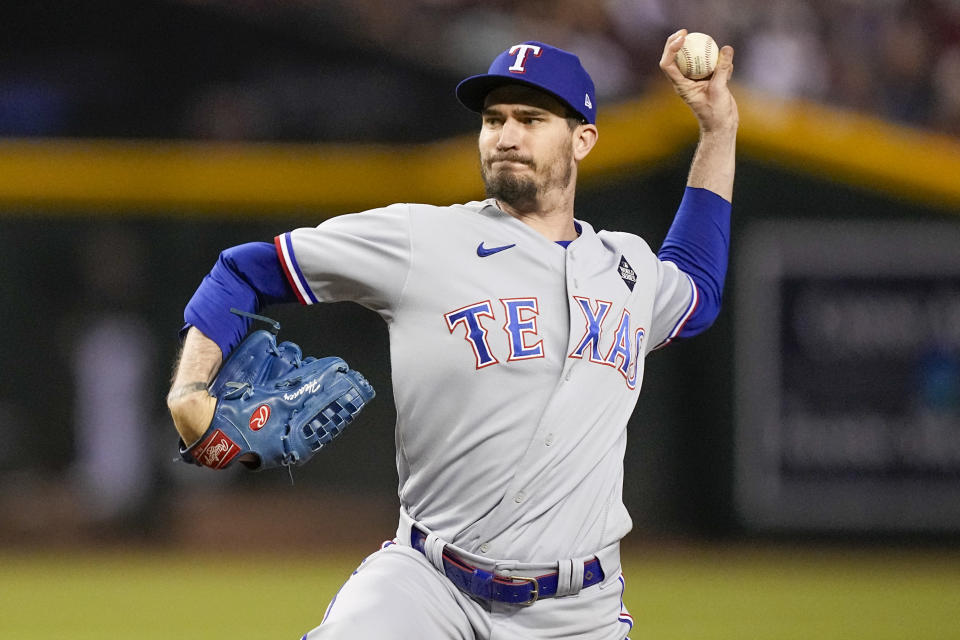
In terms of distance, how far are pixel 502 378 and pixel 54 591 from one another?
15.9 ft

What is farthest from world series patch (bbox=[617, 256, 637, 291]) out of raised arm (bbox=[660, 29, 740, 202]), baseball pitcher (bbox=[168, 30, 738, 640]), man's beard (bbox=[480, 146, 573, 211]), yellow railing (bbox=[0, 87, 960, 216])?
yellow railing (bbox=[0, 87, 960, 216])

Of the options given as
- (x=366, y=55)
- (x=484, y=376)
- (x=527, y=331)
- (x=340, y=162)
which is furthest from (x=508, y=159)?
(x=366, y=55)

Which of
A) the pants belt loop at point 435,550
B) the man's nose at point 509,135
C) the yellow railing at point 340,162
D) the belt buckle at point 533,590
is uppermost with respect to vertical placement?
the yellow railing at point 340,162

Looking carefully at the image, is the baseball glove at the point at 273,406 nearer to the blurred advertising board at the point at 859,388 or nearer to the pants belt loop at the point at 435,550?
the pants belt loop at the point at 435,550

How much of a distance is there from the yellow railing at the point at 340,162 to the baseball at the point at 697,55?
454 centimetres

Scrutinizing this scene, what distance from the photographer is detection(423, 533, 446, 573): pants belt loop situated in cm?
308

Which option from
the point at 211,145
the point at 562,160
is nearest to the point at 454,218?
the point at 562,160

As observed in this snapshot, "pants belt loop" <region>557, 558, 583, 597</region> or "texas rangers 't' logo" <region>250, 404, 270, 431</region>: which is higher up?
"texas rangers 't' logo" <region>250, 404, 270, 431</region>

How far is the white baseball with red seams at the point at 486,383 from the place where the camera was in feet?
10.1

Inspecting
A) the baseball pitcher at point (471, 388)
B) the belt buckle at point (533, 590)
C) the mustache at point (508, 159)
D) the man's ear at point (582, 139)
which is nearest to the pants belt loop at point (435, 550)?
the baseball pitcher at point (471, 388)

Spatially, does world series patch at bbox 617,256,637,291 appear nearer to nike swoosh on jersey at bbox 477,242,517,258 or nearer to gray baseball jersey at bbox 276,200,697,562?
gray baseball jersey at bbox 276,200,697,562

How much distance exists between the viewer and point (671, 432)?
8.45 meters

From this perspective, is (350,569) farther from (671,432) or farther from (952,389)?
(952,389)

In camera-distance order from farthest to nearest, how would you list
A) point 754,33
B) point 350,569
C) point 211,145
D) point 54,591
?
point 754,33, point 211,145, point 350,569, point 54,591
